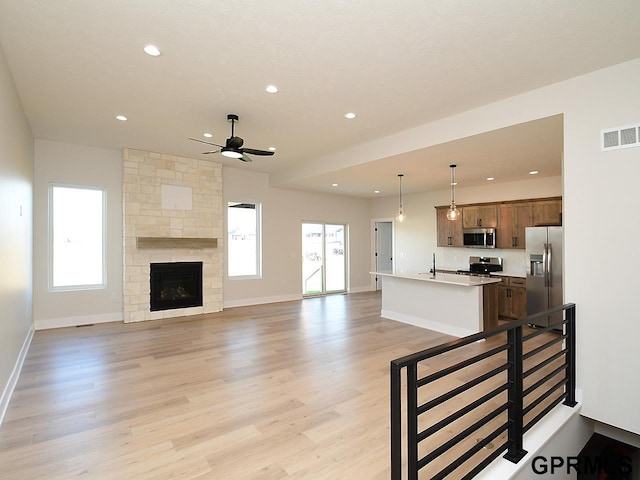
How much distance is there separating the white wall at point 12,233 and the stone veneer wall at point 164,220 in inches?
66.0

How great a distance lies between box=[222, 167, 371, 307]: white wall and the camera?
26.3 ft

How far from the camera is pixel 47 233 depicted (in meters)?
5.89

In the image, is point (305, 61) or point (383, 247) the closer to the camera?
point (305, 61)

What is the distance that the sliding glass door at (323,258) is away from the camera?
9.49 metres

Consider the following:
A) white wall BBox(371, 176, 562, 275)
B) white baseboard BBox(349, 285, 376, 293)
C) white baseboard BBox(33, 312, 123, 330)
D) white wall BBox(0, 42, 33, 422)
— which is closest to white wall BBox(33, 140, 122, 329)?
white baseboard BBox(33, 312, 123, 330)

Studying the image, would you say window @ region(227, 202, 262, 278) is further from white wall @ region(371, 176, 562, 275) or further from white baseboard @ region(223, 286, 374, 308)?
white wall @ region(371, 176, 562, 275)

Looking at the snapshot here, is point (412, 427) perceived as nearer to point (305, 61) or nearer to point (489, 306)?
point (305, 61)

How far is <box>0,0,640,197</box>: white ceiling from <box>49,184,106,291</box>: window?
1.42 meters

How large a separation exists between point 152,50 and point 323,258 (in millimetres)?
7349

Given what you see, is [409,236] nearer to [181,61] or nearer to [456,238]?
[456,238]

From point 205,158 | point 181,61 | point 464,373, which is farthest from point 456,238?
point 181,61

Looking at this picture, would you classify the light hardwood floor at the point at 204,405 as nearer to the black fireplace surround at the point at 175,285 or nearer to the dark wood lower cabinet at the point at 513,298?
the black fireplace surround at the point at 175,285

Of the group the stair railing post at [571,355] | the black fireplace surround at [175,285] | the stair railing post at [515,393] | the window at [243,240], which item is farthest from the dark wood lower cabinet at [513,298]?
the black fireplace surround at [175,285]

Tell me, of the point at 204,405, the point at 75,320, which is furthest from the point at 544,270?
the point at 75,320
